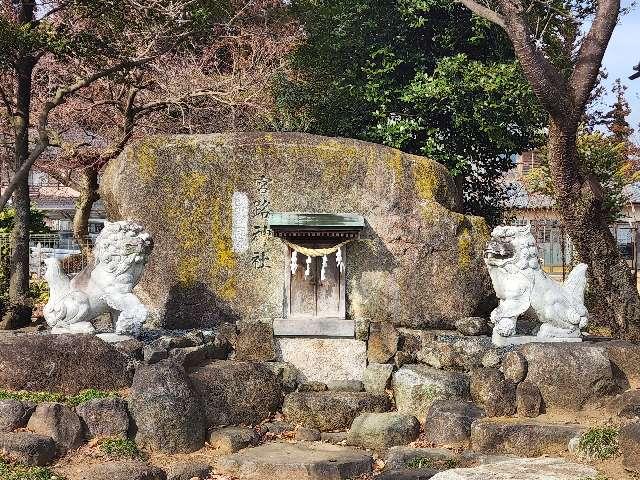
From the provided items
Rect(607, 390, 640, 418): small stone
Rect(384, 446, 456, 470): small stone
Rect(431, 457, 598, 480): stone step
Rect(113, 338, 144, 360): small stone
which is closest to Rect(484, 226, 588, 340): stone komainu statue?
Rect(607, 390, 640, 418): small stone

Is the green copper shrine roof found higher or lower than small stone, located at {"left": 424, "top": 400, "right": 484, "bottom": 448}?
higher

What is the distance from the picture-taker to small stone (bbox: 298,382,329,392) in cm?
1031

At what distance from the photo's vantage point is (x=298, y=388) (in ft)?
33.8

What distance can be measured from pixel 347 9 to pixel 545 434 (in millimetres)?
11134

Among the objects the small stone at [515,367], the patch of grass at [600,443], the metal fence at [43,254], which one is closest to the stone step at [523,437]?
the patch of grass at [600,443]

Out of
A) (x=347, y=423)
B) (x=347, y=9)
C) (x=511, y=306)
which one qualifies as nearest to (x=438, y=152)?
(x=347, y=9)

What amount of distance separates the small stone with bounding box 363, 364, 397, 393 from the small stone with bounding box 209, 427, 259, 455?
2112mm

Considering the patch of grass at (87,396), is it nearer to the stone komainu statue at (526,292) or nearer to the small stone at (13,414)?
the small stone at (13,414)

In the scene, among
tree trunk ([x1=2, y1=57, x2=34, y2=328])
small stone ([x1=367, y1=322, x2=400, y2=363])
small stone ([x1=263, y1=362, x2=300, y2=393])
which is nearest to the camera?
small stone ([x1=263, y1=362, x2=300, y2=393])

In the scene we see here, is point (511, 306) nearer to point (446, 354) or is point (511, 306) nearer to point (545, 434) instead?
point (446, 354)

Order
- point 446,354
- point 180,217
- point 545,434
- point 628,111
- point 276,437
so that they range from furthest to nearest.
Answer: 1. point 628,111
2. point 180,217
3. point 446,354
4. point 276,437
5. point 545,434

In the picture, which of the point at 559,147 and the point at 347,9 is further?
the point at 347,9

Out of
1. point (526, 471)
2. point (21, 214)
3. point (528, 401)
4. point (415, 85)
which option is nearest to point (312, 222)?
point (528, 401)

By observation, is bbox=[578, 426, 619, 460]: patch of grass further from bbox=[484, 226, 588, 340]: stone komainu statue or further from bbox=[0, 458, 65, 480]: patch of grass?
bbox=[0, 458, 65, 480]: patch of grass
